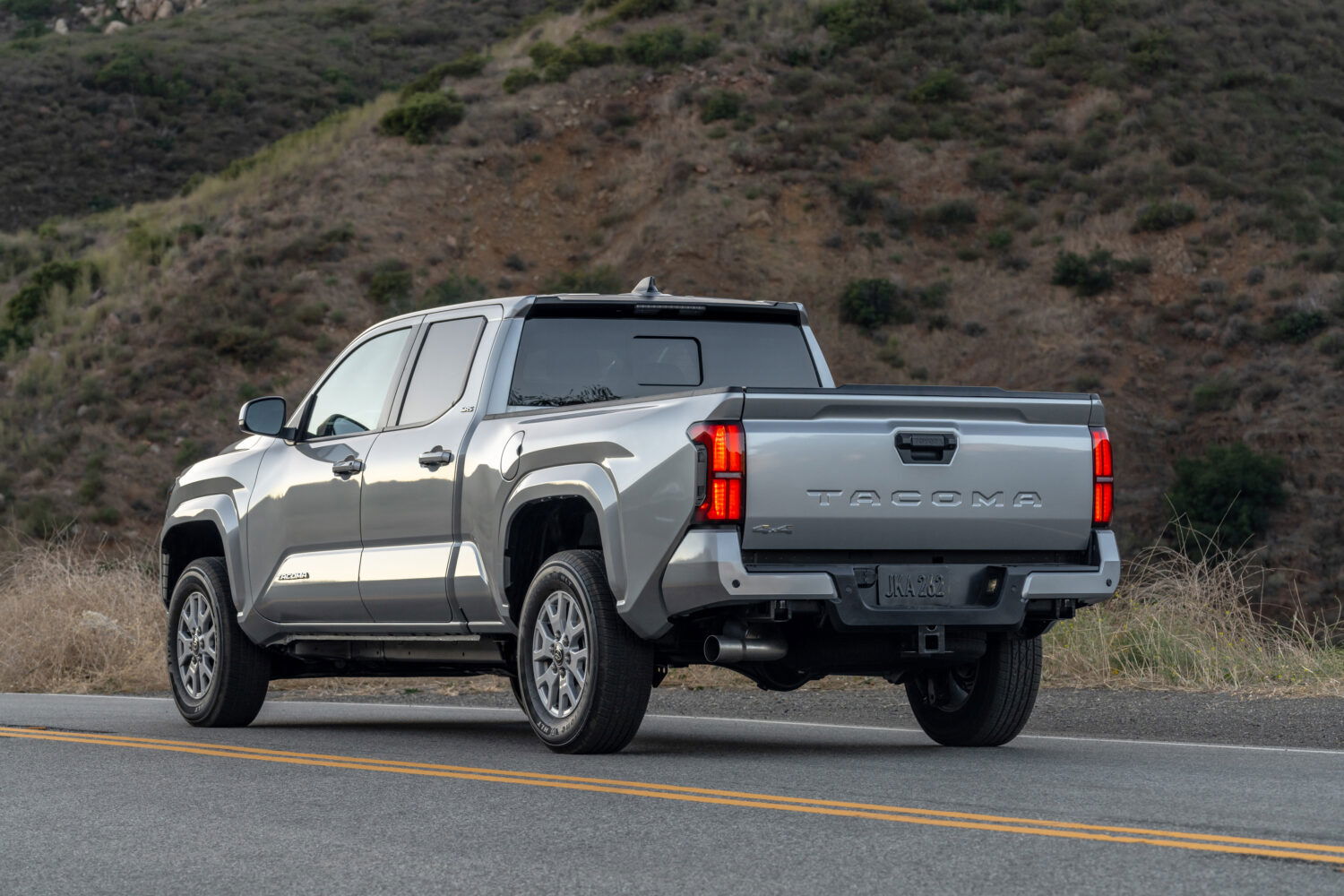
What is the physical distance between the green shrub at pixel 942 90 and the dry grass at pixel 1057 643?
3915 cm

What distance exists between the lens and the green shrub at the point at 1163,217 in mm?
47812

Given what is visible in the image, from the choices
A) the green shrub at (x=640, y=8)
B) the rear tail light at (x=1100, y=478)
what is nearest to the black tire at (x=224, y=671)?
the rear tail light at (x=1100, y=478)

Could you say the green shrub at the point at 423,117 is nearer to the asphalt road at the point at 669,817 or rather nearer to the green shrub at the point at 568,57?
the green shrub at the point at 568,57

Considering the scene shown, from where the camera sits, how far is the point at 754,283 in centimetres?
4675

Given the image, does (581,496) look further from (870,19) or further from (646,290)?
(870,19)

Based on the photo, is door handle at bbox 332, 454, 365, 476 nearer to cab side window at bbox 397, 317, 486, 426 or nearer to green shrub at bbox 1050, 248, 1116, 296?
cab side window at bbox 397, 317, 486, 426

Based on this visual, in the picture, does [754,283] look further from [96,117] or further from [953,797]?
[953,797]

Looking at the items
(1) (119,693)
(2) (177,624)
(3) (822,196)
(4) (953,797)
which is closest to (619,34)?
(3) (822,196)

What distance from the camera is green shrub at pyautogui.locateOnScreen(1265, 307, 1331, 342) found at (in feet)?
143

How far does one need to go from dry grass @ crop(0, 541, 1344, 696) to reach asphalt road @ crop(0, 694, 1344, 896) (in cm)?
321

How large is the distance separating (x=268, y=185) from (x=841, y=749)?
4612 cm

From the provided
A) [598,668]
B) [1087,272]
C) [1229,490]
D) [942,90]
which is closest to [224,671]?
[598,668]

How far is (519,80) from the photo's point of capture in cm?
5494

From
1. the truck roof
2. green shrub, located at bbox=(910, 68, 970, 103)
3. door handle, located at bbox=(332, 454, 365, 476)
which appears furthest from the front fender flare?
green shrub, located at bbox=(910, 68, 970, 103)
